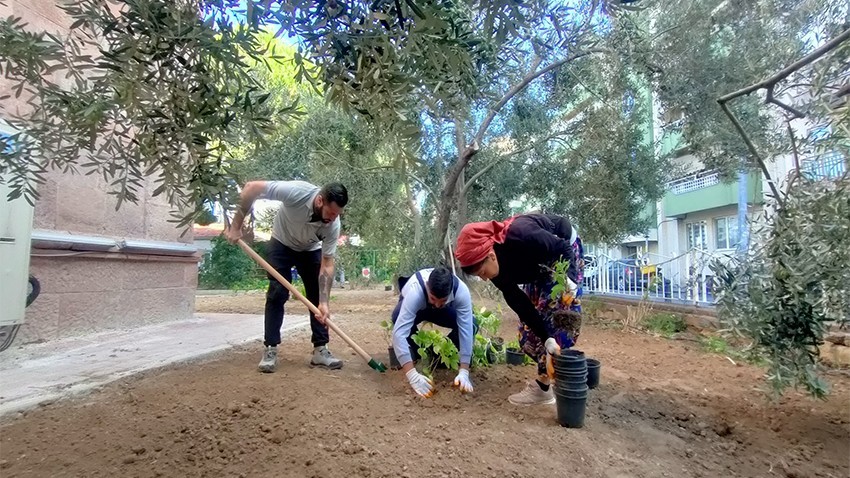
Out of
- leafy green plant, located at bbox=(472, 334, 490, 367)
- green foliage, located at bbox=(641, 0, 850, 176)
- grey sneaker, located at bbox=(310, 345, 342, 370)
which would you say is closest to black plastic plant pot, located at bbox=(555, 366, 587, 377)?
leafy green plant, located at bbox=(472, 334, 490, 367)

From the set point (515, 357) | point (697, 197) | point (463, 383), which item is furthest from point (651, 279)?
point (697, 197)

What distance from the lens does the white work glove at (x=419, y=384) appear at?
10.1 ft

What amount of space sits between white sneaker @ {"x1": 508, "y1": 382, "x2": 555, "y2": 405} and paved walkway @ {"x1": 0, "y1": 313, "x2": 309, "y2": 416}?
251cm

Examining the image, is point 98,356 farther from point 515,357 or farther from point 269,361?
point 515,357

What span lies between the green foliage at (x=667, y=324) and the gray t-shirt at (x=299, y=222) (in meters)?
4.66

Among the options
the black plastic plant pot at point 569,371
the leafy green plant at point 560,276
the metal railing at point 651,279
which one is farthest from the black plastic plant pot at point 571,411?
the metal railing at point 651,279

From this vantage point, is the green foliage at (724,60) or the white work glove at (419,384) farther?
the green foliage at (724,60)

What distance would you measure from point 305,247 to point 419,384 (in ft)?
4.39

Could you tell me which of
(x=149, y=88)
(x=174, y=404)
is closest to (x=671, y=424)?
(x=174, y=404)

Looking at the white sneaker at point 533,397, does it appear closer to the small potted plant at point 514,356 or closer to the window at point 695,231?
the small potted plant at point 514,356

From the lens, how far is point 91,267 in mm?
4770

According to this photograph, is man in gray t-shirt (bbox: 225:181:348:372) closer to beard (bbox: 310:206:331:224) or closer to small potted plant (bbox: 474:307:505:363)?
beard (bbox: 310:206:331:224)

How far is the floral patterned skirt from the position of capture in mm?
2814

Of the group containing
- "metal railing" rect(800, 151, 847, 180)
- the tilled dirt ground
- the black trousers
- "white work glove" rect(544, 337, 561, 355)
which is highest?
"metal railing" rect(800, 151, 847, 180)
